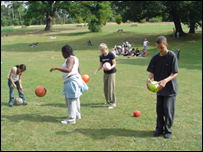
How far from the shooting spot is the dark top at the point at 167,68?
17.9 ft

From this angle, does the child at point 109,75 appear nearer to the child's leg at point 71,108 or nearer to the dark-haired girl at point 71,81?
the dark-haired girl at point 71,81

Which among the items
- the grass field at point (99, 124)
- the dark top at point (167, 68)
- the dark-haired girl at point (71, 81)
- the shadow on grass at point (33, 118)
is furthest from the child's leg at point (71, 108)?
the dark top at point (167, 68)

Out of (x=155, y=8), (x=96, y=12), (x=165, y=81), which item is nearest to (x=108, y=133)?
(x=165, y=81)

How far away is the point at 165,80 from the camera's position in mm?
5316

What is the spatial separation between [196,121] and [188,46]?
29865 millimetres

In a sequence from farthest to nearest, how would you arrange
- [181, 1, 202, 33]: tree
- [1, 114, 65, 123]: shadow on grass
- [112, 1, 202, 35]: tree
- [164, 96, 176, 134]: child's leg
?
[112, 1, 202, 35]: tree, [181, 1, 202, 33]: tree, [1, 114, 65, 123]: shadow on grass, [164, 96, 176, 134]: child's leg

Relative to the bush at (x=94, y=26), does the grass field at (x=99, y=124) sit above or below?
below

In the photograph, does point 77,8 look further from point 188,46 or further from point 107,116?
point 107,116

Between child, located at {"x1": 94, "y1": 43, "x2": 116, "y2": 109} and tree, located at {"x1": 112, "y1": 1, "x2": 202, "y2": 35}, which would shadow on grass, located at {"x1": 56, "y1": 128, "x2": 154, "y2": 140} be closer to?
child, located at {"x1": 94, "y1": 43, "x2": 116, "y2": 109}

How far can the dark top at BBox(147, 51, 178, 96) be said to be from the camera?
5455mm

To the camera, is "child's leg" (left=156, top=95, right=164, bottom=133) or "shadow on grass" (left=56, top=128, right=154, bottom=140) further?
"shadow on grass" (left=56, top=128, right=154, bottom=140)

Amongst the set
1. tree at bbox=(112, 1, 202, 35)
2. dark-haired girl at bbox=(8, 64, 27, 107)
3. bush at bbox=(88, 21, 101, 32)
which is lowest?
dark-haired girl at bbox=(8, 64, 27, 107)

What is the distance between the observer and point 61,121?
22.7 feet

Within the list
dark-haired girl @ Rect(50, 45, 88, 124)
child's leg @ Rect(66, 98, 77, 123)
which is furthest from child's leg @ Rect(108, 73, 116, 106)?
child's leg @ Rect(66, 98, 77, 123)
